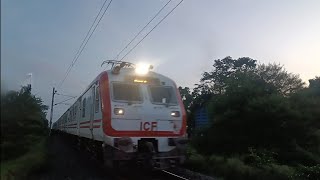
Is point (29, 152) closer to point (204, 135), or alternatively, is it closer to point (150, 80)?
point (150, 80)

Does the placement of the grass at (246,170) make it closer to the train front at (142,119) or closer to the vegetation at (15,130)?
the train front at (142,119)

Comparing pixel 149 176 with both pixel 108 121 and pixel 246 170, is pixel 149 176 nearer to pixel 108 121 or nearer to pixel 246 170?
pixel 108 121

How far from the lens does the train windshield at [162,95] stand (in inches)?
450

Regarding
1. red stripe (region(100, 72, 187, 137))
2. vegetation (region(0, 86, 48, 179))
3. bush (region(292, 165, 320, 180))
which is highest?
red stripe (region(100, 72, 187, 137))

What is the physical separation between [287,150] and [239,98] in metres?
3.34

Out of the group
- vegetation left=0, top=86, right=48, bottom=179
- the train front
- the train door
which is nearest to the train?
the train front

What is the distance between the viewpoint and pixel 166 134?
11.0 m

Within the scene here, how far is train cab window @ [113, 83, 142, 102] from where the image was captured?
10.9m

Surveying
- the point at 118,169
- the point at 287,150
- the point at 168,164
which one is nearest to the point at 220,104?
the point at 287,150

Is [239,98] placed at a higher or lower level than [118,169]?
higher

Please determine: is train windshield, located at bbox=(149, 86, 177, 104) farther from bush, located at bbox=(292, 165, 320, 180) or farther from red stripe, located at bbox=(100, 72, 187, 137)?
bush, located at bbox=(292, 165, 320, 180)

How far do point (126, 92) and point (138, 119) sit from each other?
0.94m

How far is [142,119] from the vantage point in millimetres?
10727

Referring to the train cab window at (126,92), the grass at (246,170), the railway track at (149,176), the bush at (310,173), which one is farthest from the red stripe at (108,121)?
the bush at (310,173)
